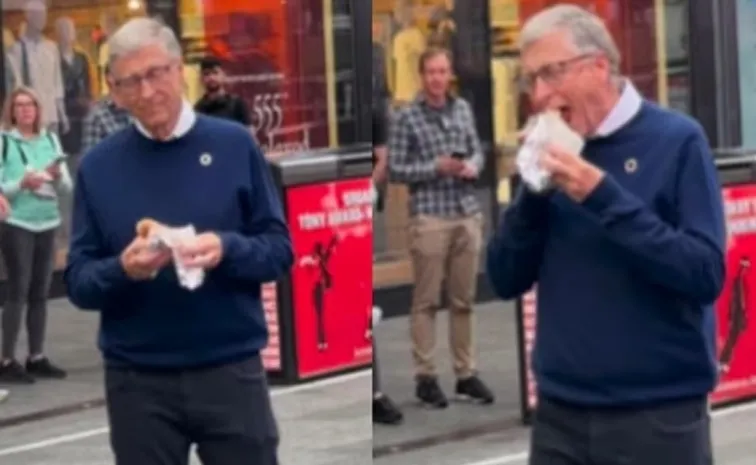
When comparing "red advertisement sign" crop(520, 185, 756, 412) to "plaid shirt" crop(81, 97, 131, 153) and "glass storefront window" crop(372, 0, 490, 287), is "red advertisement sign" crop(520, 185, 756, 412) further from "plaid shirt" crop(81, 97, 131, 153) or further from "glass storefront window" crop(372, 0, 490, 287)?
"plaid shirt" crop(81, 97, 131, 153)

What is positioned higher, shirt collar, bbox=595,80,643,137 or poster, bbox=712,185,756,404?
shirt collar, bbox=595,80,643,137

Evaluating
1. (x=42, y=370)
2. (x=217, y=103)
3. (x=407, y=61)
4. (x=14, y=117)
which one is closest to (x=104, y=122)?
(x=14, y=117)

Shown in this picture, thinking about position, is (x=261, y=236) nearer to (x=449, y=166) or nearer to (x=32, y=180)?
(x=449, y=166)

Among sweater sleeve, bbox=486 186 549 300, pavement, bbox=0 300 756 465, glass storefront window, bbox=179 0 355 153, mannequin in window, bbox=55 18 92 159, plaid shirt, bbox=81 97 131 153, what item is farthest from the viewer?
mannequin in window, bbox=55 18 92 159

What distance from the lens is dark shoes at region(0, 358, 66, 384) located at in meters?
11.8

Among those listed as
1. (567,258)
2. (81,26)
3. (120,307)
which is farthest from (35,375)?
(567,258)

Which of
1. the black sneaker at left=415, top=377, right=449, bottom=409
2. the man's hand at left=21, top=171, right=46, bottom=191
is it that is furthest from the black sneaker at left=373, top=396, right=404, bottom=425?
the man's hand at left=21, top=171, right=46, bottom=191

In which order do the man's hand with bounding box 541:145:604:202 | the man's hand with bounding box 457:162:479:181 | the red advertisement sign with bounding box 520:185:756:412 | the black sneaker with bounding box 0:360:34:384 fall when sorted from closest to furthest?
the man's hand with bounding box 541:145:604:202, the red advertisement sign with bounding box 520:185:756:412, the man's hand with bounding box 457:162:479:181, the black sneaker with bounding box 0:360:34:384

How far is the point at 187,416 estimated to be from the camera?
16.3 ft

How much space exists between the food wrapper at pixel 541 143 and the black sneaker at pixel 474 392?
6070mm

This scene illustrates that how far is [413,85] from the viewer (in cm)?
1220

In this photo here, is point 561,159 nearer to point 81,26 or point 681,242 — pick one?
point 681,242

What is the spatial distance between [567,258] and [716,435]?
525 cm

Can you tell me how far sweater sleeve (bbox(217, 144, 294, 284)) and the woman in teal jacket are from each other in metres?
6.22
